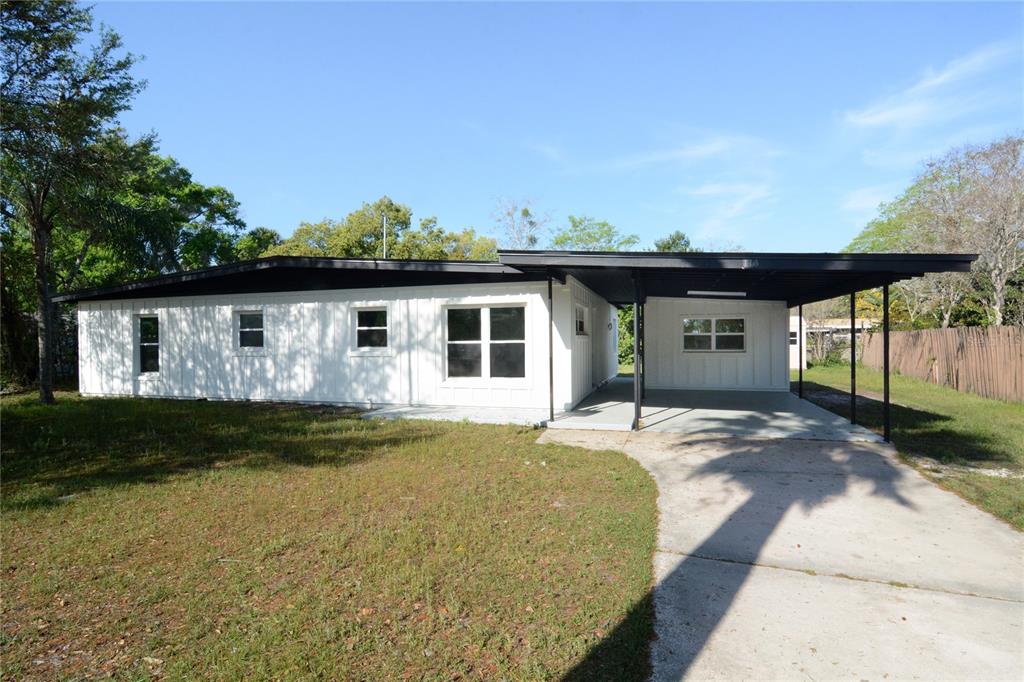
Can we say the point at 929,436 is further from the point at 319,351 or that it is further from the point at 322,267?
the point at 319,351

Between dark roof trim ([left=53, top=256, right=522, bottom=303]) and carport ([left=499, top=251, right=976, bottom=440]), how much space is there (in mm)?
1196

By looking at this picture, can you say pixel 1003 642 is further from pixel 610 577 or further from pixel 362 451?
pixel 362 451

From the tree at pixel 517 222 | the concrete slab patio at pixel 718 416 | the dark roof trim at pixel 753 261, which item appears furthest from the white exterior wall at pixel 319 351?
the tree at pixel 517 222

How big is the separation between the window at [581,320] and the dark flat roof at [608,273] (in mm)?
611

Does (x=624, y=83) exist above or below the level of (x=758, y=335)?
above

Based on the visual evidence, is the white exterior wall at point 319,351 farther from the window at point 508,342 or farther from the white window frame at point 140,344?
the window at point 508,342

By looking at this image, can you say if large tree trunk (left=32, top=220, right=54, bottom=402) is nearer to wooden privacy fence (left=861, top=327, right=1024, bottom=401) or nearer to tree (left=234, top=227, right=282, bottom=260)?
tree (left=234, top=227, right=282, bottom=260)

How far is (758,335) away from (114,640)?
14476 mm

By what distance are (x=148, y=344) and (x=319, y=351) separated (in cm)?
547

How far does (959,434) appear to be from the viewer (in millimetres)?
8211

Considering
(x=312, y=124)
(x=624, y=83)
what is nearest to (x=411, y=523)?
(x=624, y=83)

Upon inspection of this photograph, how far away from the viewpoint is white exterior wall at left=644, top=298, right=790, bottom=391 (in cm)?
1403

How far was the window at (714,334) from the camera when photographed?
14391 millimetres

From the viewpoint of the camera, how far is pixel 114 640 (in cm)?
281
